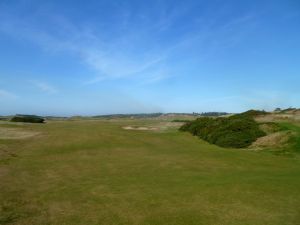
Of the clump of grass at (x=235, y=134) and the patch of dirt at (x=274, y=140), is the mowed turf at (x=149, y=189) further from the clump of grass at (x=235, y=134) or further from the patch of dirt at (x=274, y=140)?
the clump of grass at (x=235, y=134)

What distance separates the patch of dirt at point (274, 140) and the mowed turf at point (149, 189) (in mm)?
3757

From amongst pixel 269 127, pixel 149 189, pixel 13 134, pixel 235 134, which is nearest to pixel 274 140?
pixel 235 134

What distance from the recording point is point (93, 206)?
37.3 feet

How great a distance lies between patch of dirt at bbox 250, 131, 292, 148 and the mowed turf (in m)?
3.76

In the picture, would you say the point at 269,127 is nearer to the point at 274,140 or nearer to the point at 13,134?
the point at 274,140

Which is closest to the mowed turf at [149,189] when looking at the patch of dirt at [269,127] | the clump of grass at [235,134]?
the clump of grass at [235,134]

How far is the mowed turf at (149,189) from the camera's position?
10.3 metres

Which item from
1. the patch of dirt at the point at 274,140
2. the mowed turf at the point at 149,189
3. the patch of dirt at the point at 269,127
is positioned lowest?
the mowed turf at the point at 149,189

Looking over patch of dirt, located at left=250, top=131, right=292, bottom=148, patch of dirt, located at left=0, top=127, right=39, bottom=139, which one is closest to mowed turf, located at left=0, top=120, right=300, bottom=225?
patch of dirt, located at left=250, top=131, right=292, bottom=148

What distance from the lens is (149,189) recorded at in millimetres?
13703

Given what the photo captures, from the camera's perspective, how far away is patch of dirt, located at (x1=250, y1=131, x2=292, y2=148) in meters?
27.7

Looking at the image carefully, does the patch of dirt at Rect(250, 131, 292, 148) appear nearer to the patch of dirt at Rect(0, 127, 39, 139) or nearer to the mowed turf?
the mowed turf

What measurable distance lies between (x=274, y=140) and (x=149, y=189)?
19.0m

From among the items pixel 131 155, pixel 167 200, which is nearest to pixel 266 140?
pixel 131 155
